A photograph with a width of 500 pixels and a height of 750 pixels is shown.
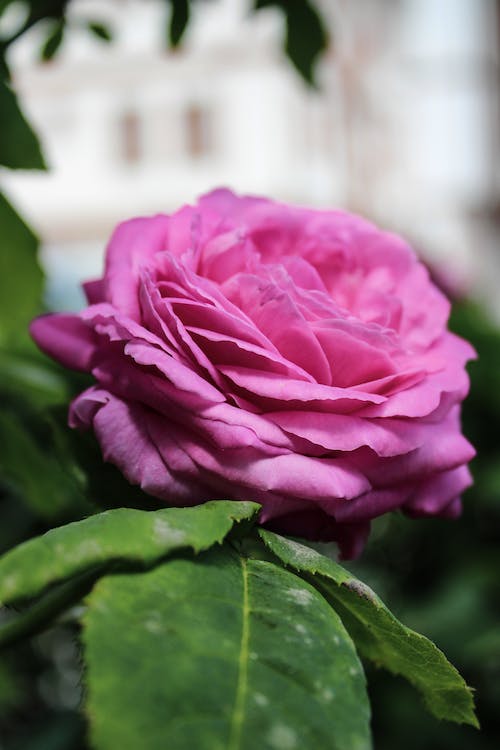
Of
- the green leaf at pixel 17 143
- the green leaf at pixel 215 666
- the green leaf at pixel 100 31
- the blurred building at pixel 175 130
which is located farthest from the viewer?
the blurred building at pixel 175 130

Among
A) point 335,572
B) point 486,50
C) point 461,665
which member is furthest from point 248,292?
point 486,50

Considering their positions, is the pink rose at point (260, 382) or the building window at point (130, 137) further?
the building window at point (130, 137)

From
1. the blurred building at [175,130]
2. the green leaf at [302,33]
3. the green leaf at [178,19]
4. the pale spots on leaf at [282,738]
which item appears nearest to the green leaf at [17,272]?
the green leaf at [178,19]

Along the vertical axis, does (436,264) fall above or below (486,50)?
above

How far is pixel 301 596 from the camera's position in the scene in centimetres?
39

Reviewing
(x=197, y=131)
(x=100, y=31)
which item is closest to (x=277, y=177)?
(x=197, y=131)

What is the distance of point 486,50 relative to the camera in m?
17.9

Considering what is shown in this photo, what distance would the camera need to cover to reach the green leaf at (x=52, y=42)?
38.5 inches

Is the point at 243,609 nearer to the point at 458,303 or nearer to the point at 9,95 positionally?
the point at 9,95

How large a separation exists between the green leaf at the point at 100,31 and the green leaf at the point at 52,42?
0.05 meters

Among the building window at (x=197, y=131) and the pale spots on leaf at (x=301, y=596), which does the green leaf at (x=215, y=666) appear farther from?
the building window at (x=197, y=131)

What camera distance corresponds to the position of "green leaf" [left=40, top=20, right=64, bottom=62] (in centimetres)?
98

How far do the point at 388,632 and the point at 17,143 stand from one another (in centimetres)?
46

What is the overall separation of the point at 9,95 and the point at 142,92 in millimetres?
12309
